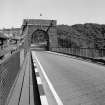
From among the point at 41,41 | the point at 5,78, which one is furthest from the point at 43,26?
the point at 5,78

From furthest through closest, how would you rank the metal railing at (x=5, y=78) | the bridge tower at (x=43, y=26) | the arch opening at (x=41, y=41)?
the arch opening at (x=41, y=41) < the bridge tower at (x=43, y=26) < the metal railing at (x=5, y=78)

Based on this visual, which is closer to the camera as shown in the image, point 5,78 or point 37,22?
point 5,78

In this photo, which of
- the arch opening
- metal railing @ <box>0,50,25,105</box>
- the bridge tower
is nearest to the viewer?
metal railing @ <box>0,50,25,105</box>

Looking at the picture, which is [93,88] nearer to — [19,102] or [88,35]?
[19,102]

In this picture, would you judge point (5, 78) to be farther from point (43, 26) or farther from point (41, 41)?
point (41, 41)

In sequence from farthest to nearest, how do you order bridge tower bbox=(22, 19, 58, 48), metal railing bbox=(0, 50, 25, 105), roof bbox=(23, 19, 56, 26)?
roof bbox=(23, 19, 56, 26)
bridge tower bbox=(22, 19, 58, 48)
metal railing bbox=(0, 50, 25, 105)

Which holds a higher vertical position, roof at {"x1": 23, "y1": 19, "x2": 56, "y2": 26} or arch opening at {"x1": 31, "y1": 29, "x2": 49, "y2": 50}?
roof at {"x1": 23, "y1": 19, "x2": 56, "y2": 26}

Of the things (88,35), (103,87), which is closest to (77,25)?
(88,35)

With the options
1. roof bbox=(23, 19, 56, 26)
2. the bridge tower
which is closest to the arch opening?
the bridge tower

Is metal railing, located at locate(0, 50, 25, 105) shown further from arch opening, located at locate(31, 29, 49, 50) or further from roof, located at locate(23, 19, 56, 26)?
roof, located at locate(23, 19, 56, 26)

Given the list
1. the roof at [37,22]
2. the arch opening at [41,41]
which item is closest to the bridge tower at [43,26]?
the roof at [37,22]

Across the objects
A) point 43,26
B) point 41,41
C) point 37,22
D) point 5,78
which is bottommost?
point 5,78

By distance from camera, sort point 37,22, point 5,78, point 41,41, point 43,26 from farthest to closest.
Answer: point 41,41
point 37,22
point 43,26
point 5,78

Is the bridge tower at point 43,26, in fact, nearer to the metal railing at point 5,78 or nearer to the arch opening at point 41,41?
the arch opening at point 41,41
